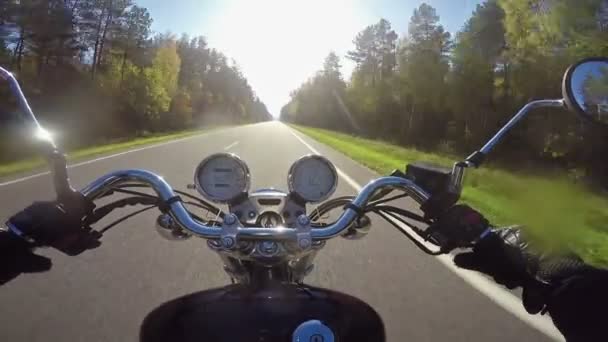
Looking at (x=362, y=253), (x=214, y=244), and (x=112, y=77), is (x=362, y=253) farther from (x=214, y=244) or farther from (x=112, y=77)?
(x=112, y=77)

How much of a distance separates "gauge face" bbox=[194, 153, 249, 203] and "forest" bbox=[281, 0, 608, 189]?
48.6 inches

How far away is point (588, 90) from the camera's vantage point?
5.65ft

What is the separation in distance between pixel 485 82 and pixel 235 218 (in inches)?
1818

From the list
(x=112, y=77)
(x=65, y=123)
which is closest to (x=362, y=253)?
(x=65, y=123)

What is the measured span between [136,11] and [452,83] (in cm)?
3428

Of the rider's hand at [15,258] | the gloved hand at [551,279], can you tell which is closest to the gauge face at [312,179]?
the gloved hand at [551,279]

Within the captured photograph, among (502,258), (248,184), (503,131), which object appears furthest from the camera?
(248,184)

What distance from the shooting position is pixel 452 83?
4775 cm

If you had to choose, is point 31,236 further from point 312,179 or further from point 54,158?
point 312,179

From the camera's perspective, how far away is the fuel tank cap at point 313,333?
4.92ft

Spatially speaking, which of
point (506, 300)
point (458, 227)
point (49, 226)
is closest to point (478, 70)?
point (506, 300)

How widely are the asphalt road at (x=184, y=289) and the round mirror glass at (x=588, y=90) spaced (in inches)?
89.1

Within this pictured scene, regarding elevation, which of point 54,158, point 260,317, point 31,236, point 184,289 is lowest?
point 184,289

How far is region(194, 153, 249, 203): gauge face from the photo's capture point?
2.19 meters
